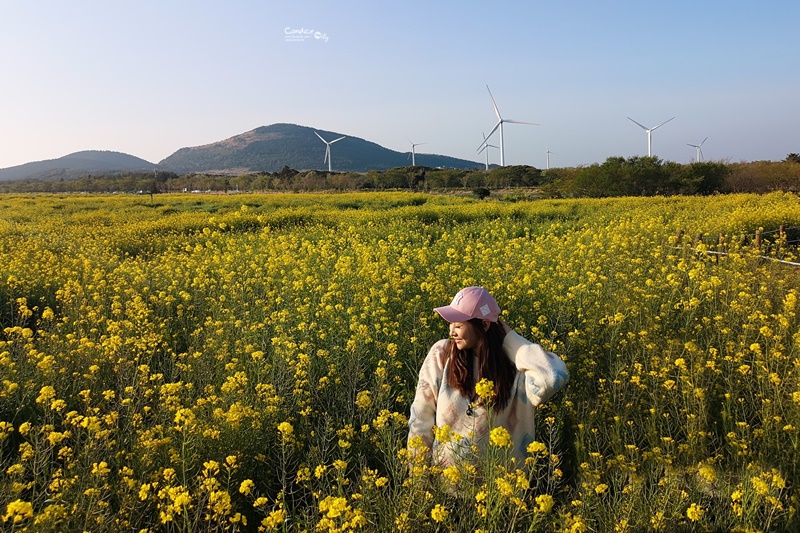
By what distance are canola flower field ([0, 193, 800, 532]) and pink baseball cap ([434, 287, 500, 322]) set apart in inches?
23.7

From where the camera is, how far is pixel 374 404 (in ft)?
12.4

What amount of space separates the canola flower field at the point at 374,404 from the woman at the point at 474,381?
179mm

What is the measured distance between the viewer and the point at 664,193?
119ft

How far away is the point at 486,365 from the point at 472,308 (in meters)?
0.30

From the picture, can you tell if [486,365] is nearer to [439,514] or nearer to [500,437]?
[500,437]

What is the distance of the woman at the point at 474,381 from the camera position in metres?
2.87

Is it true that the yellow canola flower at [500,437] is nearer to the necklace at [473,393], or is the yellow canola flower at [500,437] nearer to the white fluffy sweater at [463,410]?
the white fluffy sweater at [463,410]

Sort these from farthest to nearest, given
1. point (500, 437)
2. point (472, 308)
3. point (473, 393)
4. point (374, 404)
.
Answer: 1. point (374, 404)
2. point (473, 393)
3. point (472, 308)
4. point (500, 437)

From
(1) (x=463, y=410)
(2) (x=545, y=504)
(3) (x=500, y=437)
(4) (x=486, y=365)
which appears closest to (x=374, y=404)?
(1) (x=463, y=410)

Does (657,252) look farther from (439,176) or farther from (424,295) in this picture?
(439,176)

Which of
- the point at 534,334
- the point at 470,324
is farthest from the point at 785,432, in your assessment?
the point at 470,324

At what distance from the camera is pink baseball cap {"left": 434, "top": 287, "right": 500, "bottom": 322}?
112 inches

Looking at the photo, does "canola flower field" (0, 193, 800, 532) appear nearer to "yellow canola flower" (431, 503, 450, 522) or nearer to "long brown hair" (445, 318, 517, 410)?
"yellow canola flower" (431, 503, 450, 522)

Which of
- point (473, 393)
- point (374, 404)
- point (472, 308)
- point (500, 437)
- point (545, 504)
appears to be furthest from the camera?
point (374, 404)
